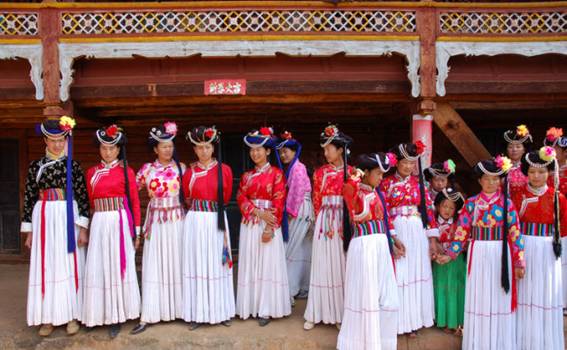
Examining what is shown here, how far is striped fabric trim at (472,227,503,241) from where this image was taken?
13.1ft

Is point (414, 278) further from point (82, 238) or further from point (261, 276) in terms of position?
point (82, 238)

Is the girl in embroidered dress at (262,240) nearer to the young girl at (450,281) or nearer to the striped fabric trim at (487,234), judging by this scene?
the young girl at (450,281)

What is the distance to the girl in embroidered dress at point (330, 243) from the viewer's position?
4.41 m

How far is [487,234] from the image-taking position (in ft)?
13.2

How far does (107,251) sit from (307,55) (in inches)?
128

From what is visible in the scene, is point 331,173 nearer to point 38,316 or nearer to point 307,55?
point 307,55

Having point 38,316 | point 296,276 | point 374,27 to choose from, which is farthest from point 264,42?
point 38,316

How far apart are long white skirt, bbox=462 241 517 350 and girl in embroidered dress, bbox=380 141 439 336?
0.47 m

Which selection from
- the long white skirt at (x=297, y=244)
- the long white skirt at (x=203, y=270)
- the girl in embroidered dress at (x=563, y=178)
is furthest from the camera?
the long white skirt at (x=297, y=244)

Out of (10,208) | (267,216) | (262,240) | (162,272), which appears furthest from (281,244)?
(10,208)

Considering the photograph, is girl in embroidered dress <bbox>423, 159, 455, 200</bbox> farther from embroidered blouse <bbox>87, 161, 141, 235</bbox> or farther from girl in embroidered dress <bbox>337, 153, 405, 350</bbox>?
embroidered blouse <bbox>87, 161, 141, 235</bbox>

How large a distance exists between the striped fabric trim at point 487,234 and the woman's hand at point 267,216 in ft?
6.23

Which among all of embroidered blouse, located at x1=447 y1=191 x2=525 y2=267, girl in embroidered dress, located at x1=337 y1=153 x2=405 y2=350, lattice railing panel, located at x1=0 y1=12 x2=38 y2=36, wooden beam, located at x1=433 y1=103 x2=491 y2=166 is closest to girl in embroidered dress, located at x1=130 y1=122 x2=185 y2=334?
girl in embroidered dress, located at x1=337 y1=153 x2=405 y2=350

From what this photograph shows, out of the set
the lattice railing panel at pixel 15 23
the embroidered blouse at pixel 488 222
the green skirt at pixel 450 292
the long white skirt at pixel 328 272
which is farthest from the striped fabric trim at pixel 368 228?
the lattice railing panel at pixel 15 23
